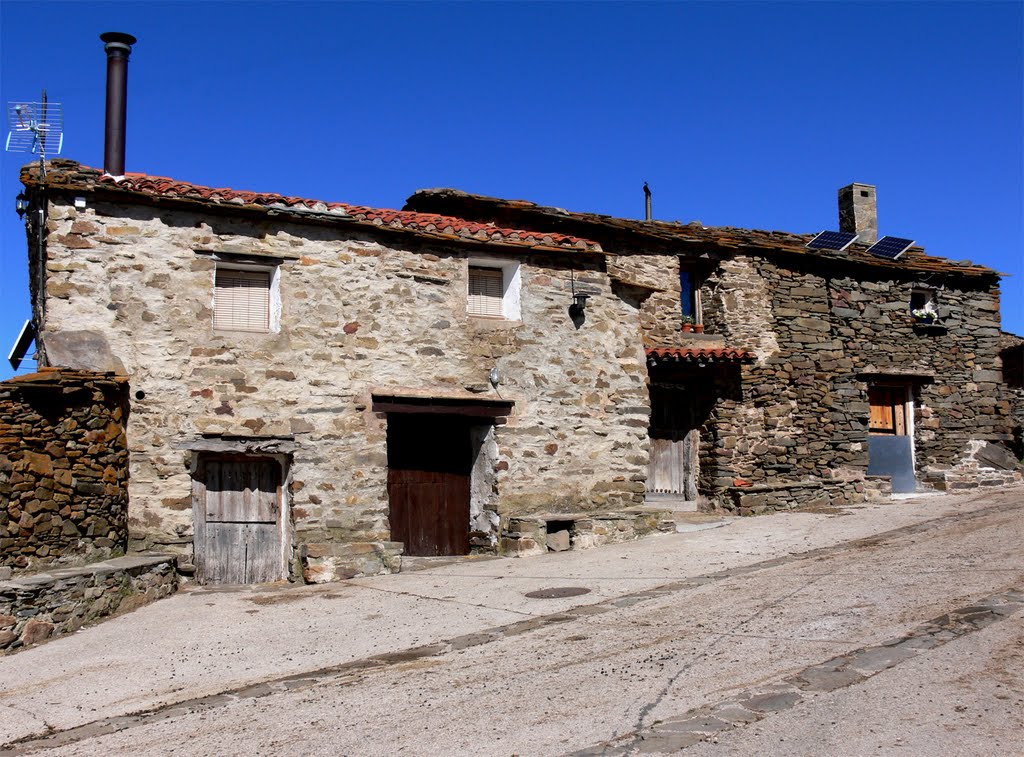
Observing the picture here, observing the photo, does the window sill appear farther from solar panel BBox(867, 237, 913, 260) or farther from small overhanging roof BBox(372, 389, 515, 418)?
solar panel BBox(867, 237, 913, 260)

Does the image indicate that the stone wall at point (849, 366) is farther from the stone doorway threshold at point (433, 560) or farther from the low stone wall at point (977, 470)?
the stone doorway threshold at point (433, 560)

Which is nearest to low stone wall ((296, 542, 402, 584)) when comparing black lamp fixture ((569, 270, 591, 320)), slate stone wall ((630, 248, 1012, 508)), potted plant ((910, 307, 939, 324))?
black lamp fixture ((569, 270, 591, 320))

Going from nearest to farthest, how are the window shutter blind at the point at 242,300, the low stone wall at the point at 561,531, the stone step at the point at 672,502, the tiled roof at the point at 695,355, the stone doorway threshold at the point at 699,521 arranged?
the window shutter blind at the point at 242,300, the low stone wall at the point at 561,531, the stone doorway threshold at the point at 699,521, the tiled roof at the point at 695,355, the stone step at the point at 672,502

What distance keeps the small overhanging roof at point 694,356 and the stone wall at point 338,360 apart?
7.26ft

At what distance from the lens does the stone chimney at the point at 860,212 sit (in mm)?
19359

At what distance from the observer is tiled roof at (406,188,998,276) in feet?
52.0

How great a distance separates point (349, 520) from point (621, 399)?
167 inches

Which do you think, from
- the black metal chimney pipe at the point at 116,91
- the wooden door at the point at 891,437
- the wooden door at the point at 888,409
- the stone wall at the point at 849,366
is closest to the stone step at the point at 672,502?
the stone wall at the point at 849,366

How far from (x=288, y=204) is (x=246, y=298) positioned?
1.25m

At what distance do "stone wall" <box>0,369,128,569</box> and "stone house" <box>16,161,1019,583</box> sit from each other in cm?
36

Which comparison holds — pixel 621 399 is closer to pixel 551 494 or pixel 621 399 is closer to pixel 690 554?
pixel 551 494

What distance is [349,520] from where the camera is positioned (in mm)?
11578

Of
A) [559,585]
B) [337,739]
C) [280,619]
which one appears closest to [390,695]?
[337,739]

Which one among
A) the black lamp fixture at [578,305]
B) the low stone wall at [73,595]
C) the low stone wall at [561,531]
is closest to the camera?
the low stone wall at [73,595]
